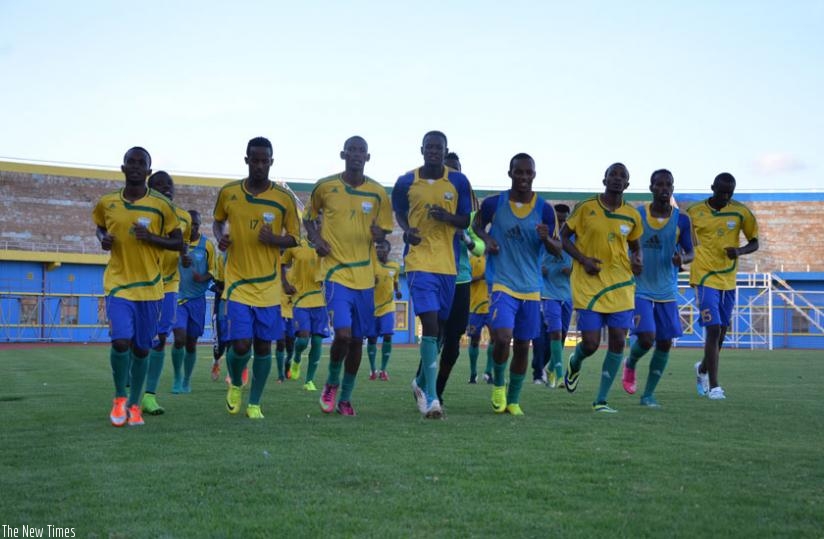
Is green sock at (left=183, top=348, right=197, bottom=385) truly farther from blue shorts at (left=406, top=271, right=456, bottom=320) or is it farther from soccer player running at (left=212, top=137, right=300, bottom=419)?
blue shorts at (left=406, top=271, right=456, bottom=320)

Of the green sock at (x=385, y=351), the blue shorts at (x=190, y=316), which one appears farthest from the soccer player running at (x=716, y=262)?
the blue shorts at (x=190, y=316)

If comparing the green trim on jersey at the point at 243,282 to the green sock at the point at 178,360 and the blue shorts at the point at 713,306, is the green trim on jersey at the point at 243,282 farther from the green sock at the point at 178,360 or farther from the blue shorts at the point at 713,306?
the blue shorts at the point at 713,306

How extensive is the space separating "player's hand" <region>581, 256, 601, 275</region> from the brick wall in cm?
4054

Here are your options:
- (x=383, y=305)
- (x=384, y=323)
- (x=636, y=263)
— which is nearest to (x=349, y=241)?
(x=636, y=263)

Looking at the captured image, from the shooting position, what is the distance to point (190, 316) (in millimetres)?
13375

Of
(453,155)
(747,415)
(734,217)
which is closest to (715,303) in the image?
(734,217)

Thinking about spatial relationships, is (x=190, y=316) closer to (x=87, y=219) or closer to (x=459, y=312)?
(x=459, y=312)

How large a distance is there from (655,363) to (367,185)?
157 inches

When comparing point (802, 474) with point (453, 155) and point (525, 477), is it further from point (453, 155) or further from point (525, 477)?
point (453, 155)

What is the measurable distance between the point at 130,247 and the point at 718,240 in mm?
7532

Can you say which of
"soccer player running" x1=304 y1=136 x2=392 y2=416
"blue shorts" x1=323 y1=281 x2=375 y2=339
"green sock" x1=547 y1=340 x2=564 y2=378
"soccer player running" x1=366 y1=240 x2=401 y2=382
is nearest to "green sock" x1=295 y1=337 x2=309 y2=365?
"soccer player running" x1=366 y1=240 x2=401 y2=382

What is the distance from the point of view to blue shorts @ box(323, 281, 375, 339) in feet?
31.7

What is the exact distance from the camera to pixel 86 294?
44.8 metres

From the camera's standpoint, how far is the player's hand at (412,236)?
9484mm
